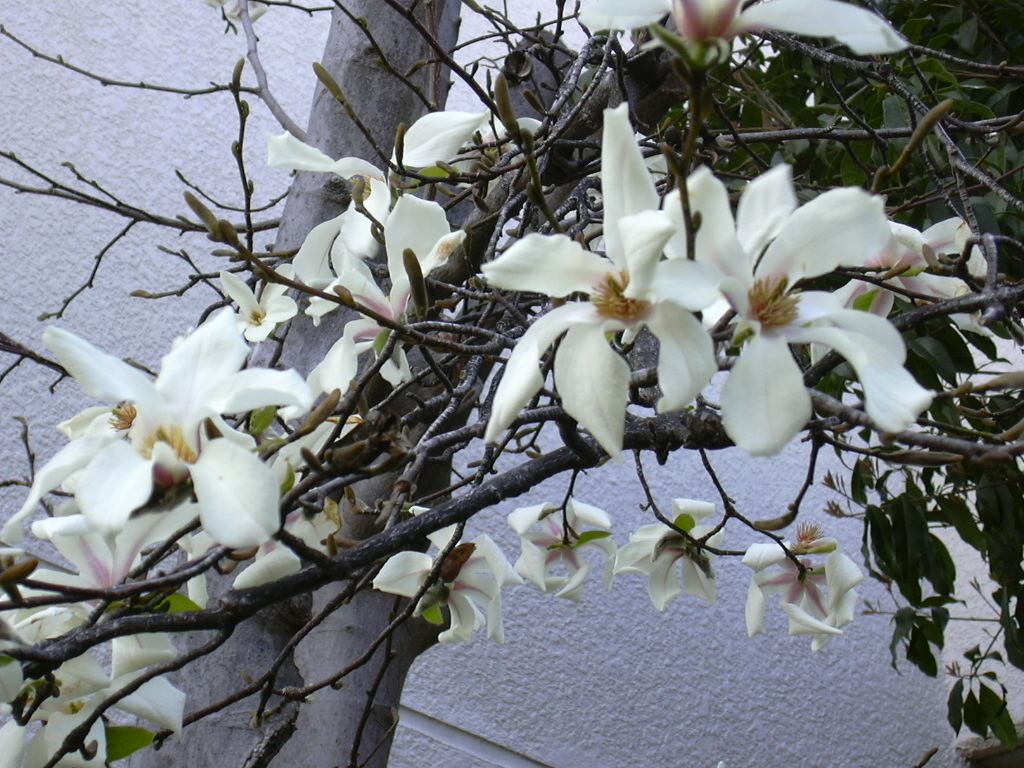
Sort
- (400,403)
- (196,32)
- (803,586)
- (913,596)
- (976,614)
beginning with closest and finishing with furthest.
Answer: (803,586), (400,403), (913,596), (196,32), (976,614)

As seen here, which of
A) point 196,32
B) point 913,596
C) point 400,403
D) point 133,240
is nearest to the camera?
point 400,403

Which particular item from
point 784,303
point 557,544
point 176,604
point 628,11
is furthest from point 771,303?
point 557,544

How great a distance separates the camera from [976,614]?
2.07 metres

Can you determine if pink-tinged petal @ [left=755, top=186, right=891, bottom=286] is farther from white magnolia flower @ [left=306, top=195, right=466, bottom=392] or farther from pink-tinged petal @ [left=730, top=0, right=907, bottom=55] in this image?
white magnolia flower @ [left=306, top=195, right=466, bottom=392]

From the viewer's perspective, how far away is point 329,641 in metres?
0.79

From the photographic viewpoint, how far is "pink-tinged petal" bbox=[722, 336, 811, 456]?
0.32m

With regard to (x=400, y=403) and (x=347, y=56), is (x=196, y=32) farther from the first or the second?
(x=400, y=403)

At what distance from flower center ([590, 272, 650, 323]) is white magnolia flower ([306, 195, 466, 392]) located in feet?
0.53

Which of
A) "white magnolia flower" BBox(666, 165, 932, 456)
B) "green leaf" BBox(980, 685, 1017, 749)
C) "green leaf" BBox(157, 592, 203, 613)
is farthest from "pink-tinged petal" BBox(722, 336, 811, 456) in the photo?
"green leaf" BBox(980, 685, 1017, 749)

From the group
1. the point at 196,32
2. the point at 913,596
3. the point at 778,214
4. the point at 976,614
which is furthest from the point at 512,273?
the point at 976,614

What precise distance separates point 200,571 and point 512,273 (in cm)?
18

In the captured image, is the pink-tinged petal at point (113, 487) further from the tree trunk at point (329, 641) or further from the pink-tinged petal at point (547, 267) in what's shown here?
the tree trunk at point (329, 641)

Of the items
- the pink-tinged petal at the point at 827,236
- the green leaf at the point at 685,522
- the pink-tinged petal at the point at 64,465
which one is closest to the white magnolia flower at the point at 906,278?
the pink-tinged petal at the point at 827,236

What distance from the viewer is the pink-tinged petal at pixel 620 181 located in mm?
334
